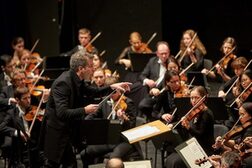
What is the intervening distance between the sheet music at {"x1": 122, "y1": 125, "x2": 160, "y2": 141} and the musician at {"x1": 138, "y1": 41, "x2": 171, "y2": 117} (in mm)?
2327

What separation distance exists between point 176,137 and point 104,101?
3.45ft

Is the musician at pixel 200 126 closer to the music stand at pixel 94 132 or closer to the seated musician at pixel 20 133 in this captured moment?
the music stand at pixel 94 132

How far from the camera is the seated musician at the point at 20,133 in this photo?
23.2 feet

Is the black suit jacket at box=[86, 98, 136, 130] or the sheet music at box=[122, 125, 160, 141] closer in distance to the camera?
the sheet music at box=[122, 125, 160, 141]

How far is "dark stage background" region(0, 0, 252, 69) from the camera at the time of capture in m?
11.3

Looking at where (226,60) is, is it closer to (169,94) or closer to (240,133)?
(169,94)

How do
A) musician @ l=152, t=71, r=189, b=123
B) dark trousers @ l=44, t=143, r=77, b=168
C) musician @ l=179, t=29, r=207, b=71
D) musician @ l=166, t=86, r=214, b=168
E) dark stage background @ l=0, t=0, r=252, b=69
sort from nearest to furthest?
dark trousers @ l=44, t=143, r=77, b=168 → musician @ l=166, t=86, r=214, b=168 → musician @ l=152, t=71, r=189, b=123 → musician @ l=179, t=29, r=207, b=71 → dark stage background @ l=0, t=0, r=252, b=69

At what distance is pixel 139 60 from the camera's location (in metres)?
9.22

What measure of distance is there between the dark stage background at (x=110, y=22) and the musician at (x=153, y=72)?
86.2 inches

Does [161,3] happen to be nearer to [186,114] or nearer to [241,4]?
[241,4]

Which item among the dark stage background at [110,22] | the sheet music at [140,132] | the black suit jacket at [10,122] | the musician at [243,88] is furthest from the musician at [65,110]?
the dark stage background at [110,22]

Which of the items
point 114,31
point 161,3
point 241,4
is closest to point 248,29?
Result: point 241,4

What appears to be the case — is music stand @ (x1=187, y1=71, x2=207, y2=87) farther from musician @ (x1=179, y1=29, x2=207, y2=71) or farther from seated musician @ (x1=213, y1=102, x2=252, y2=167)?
seated musician @ (x1=213, y1=102, x2=252, y2=167)

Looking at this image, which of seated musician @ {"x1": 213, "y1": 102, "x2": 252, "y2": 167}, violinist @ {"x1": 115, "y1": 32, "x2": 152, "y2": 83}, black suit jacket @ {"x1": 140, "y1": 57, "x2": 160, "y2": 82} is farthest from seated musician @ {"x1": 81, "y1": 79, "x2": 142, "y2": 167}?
violinist @ {"x1": 115, "y1": 32, "x2": 152, "y2": 83}
